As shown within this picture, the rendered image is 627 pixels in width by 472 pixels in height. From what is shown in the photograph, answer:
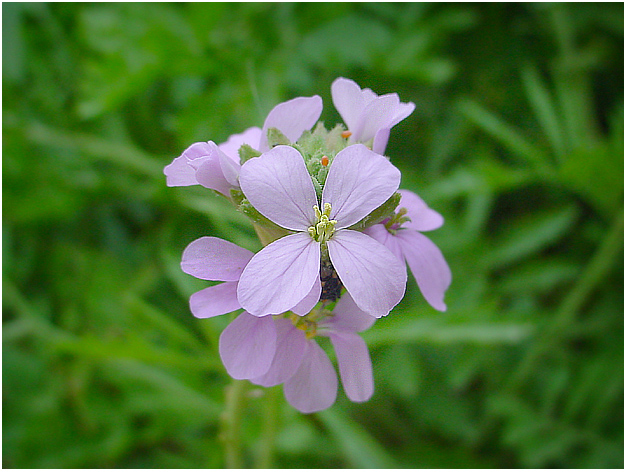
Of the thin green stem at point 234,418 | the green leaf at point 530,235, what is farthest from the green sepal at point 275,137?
the green leaf at point 530,235

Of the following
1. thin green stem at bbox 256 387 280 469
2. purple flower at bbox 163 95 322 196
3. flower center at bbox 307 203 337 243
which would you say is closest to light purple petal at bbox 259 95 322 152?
purple flower at bbox 163 95 322 196

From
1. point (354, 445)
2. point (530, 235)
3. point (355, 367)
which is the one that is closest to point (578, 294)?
point (530, 235)

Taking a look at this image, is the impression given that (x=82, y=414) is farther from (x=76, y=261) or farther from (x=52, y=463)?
(x=76, y=261)

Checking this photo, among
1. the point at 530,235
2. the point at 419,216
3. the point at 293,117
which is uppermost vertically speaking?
the point at 530,235

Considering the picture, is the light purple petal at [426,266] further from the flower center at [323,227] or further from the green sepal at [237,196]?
the green sepal at [237,196]

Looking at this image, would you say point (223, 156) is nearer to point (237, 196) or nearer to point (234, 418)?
point (237, 196)

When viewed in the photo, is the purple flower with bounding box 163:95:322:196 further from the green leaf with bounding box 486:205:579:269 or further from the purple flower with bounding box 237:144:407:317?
the green leaf with bounding box 486:205:579:269

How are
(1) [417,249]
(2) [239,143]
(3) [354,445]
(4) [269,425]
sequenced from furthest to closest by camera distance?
(3) [354,445]
(4) [269,425]
(2) [239,143]
(1) [417,249]
